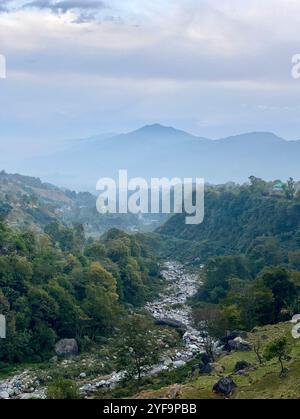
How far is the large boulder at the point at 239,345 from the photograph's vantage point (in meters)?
29.0

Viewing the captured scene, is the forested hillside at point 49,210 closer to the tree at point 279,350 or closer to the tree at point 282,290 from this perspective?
the tree at point 282,290

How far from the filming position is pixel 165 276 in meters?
60.8

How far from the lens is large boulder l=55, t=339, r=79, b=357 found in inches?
1395

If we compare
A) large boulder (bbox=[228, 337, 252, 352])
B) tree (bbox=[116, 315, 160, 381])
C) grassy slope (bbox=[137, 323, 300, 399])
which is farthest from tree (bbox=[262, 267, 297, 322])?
tree (bbox=[116, 315, 160, 381])

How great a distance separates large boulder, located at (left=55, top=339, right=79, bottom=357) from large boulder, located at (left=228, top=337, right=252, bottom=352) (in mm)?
10614

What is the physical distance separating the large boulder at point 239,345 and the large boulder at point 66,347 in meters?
10.6

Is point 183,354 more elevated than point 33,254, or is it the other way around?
point 33,254

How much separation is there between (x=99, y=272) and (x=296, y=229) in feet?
98.8

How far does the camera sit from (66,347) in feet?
117

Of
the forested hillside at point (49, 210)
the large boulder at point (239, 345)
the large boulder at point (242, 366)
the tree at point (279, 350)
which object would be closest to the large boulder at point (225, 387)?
the tree at point (279, 350)

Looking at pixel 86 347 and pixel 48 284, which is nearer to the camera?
pixel 86 347
